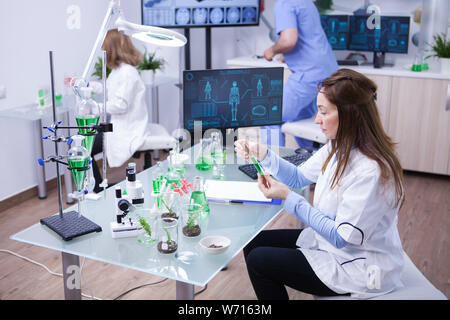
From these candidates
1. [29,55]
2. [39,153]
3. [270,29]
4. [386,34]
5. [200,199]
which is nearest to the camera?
[200,199]

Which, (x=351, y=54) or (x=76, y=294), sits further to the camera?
(x=351, y=54)

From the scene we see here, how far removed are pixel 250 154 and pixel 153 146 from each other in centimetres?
138

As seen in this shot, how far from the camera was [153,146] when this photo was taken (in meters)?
3.37

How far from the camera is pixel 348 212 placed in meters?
1.64

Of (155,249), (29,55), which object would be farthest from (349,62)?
(155,249)

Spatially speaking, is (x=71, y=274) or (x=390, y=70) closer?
(x=71, y=274)

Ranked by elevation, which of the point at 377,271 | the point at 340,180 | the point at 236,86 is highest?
the point at 236,86

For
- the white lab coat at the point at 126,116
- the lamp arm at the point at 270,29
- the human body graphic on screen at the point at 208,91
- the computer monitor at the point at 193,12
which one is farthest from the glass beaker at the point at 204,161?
the lamp arm at the point at 270,29

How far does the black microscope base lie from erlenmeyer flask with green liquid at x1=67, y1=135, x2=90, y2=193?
157 mm

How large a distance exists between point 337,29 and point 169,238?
11.0ft

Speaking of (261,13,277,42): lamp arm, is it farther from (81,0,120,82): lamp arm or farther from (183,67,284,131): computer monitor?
(81,0,120,82): lamp arm

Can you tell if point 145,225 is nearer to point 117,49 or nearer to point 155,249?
point 155,249
